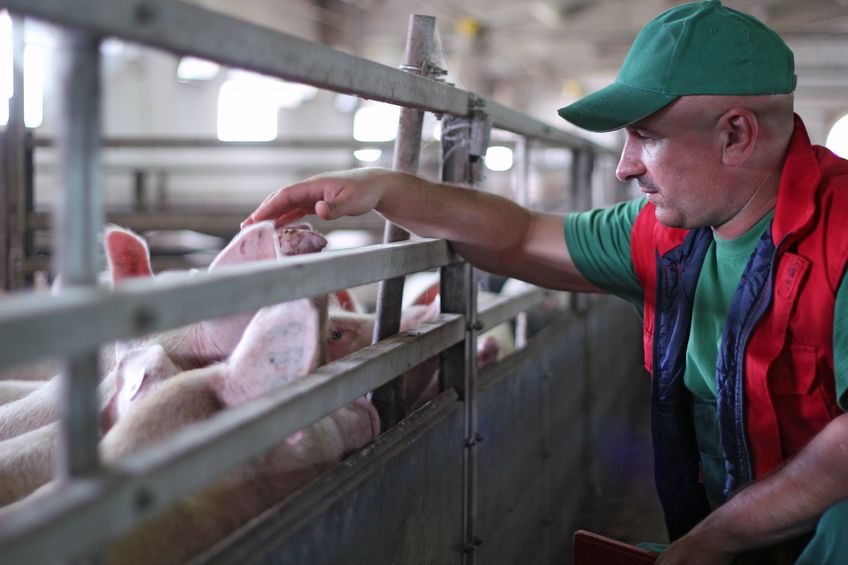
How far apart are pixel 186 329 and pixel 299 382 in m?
0.72

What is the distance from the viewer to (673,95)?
1685mm

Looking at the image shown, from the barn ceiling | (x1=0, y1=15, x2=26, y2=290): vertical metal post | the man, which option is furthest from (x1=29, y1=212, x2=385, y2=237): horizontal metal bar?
the barn ceiling

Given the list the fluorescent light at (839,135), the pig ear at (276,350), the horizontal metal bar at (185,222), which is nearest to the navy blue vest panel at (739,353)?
the pig ear at (276,350)

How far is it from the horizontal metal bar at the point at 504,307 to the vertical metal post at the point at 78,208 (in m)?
1.35

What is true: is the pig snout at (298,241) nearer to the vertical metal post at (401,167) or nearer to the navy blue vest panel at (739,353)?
the vertical metal post at (401,167)

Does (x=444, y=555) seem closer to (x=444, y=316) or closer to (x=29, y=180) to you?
(x=444, y=316)

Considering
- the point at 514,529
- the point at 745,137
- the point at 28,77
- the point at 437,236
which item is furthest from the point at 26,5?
the point at 28,77

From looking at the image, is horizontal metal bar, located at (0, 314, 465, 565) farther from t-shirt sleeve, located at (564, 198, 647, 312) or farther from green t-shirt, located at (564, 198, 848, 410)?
t-shirt sleeve, located at (564, 198, 647, 312)

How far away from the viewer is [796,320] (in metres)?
1.62

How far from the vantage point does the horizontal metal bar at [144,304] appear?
0.64m

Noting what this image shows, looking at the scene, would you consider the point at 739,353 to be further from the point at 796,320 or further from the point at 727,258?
the point at 727,258

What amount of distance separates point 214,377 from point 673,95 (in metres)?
0.99

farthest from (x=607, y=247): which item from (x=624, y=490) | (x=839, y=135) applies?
(x=839, y=135)

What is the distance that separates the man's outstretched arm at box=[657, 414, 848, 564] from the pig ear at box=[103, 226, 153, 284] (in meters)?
1.06
